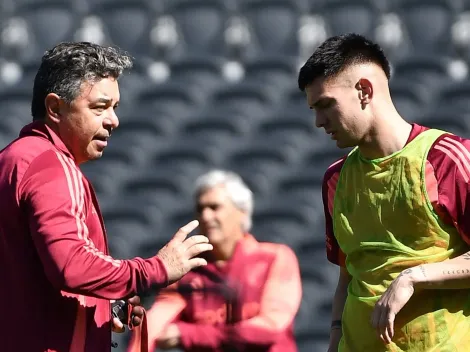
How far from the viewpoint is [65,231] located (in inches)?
122

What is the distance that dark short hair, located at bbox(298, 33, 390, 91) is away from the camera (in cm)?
339

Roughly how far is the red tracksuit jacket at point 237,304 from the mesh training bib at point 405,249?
108 cm

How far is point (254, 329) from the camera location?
175 inches

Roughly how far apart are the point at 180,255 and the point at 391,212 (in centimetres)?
62

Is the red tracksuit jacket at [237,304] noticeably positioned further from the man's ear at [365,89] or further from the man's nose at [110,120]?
the man's ear at [365,89]

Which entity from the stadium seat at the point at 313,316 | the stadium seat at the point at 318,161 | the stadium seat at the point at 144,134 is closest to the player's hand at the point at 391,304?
the stadium seat at the point at 313,316

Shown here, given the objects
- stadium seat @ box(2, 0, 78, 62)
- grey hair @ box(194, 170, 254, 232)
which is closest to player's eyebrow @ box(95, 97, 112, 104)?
grey hair @ box(194, 170, 254, 232)

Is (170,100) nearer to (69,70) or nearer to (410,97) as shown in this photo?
(410,97)

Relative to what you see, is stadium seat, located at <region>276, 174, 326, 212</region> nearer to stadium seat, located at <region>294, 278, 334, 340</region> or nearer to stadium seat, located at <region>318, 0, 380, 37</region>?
stadium seat, located at <region>294, 278, 334, 340</region>

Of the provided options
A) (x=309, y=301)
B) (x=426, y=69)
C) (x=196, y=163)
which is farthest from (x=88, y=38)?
(x=309, y=301)

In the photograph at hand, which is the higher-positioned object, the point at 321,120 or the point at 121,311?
the point at 321,120

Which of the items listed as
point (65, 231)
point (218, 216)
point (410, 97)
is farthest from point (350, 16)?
point (65, 231)

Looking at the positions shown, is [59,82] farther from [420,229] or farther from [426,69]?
[426,69]

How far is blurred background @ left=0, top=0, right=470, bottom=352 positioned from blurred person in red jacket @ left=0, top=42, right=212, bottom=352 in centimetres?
441
